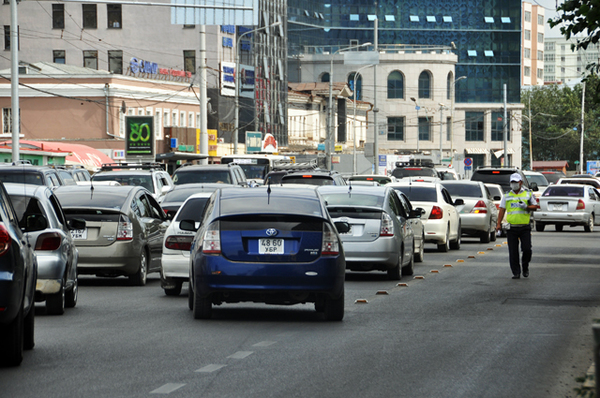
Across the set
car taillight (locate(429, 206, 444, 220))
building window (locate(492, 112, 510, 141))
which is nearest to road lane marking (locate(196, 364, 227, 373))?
car taillight (locate(429, 206, 444, 220))

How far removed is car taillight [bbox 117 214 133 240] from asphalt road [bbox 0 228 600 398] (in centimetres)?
81

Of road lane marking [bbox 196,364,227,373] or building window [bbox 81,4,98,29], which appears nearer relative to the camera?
road lane marking [bbox 196,364,227,373]

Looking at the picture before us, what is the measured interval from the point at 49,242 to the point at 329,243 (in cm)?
332

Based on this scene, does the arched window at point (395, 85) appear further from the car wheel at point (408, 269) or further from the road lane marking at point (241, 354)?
the road lane marking at point (241, 354)

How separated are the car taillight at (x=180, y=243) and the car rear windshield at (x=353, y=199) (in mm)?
3571

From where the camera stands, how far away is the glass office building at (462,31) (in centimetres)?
15212

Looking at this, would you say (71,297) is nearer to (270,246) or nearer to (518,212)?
(270,246)

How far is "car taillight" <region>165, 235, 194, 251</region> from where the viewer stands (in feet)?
54.5

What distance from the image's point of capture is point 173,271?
1650 centimetres

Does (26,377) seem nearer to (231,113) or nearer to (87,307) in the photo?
(87,307)

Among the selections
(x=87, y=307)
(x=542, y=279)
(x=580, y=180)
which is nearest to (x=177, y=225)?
(x=87, y=307)

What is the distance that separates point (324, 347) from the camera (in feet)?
36.0

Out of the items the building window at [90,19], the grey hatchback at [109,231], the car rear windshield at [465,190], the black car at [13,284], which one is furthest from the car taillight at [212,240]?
the building window at [90,19]

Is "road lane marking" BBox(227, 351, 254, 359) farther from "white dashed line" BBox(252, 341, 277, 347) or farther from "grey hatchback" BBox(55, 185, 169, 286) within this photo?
"grey hatchback" BBox(55, 185, 169, 286)
